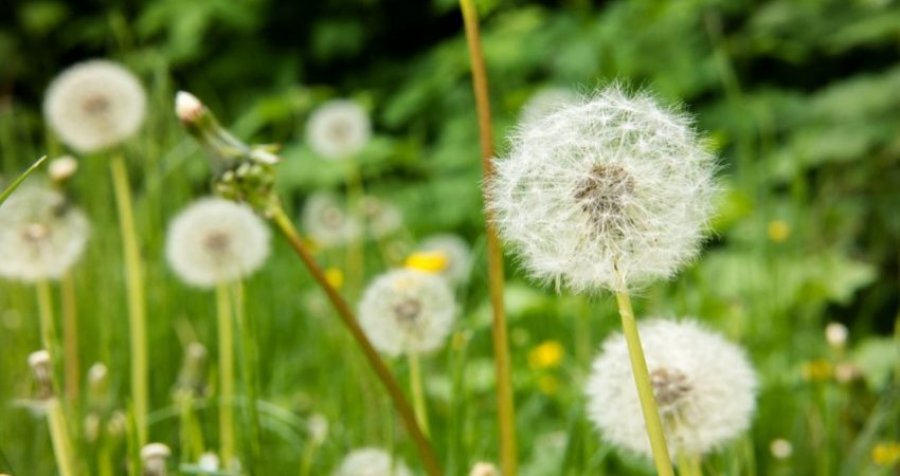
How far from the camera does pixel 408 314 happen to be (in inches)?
43.6

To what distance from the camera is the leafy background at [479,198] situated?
1383mm

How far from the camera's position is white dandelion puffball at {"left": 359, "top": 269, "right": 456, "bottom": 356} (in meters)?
1.11

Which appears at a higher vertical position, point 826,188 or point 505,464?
point 826,188

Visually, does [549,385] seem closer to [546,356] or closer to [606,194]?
[546,356]

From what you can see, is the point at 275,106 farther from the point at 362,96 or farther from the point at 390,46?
the point at 390,46

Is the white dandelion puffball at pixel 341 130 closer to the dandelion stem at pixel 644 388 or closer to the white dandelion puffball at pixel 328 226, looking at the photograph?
the white dandelion puffball at pixel 328 226

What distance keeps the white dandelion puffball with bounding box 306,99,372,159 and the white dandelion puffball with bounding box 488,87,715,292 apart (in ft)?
5.94

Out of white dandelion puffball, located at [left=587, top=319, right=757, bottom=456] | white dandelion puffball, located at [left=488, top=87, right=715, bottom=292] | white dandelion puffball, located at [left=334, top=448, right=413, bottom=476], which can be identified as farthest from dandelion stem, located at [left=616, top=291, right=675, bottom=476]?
white dandelion puffball, located at [left=334, top=448, right=413, bottom=476]

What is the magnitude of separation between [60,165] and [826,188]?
1.70 m

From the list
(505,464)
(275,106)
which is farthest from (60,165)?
(275,106)

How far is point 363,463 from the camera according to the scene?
106 cm

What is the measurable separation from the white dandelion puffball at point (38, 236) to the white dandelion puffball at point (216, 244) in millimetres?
121

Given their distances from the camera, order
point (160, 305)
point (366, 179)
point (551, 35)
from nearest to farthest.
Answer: point (160, 305)
point (551, 35)
point (366, 179)

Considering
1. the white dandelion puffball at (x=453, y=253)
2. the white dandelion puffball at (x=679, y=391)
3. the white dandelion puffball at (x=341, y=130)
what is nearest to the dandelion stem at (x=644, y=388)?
the white dandelion puffball at (x=679, y=391)
